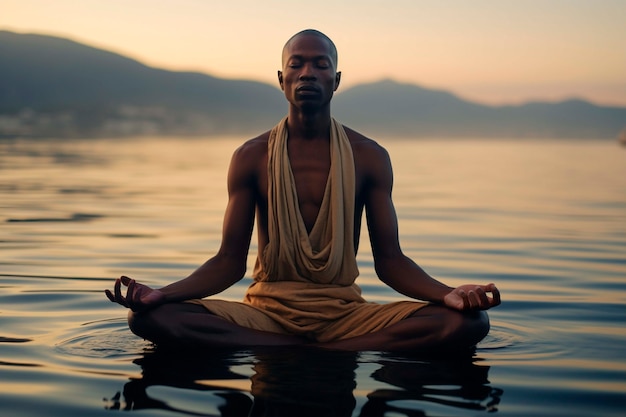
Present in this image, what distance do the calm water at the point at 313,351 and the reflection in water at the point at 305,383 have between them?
0.01 meters

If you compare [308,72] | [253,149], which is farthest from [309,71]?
[253,149]

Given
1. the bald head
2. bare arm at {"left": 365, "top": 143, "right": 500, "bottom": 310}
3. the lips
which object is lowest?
bare arm at {"left": 365, "top": 143, "right": 500, "bottom": 310}

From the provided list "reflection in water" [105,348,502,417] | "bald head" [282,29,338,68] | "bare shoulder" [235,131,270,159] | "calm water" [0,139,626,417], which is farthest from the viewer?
"bare shoulder" [235,131,270,159]

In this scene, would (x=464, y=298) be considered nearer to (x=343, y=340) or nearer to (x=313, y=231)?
(x=343, y=340)

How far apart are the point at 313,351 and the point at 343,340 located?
0.62 feet

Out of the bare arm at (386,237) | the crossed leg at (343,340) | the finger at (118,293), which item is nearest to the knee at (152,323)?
the crossed leg at (343,340)

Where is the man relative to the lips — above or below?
below

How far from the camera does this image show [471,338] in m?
5.78

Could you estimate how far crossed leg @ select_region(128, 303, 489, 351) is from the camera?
5711mm

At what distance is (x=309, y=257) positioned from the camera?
19.6 ft

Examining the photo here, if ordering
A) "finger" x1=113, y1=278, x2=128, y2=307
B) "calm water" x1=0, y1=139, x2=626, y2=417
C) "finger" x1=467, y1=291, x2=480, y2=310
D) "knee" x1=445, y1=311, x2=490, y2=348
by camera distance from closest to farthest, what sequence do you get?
"calm water" x1=0, y1=139, x2=626, y2=417, "finger" x1=113, y1=278, x2=128, y2=307, "finger" x1=467, y1=291, x2=480, y2=310, "knee" x1=445, y1=311, x2=490, y2=348

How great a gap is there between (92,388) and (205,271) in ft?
3.94

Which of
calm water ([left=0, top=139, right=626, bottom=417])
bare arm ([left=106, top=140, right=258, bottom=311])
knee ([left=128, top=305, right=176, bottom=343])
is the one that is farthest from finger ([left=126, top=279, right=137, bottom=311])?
bare arm ([left=106, top=140, right=258, bottom=311])

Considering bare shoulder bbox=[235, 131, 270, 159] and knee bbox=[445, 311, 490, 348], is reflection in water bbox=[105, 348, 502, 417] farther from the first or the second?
bare shoulder bbox=[235, 131, 270, 159]
